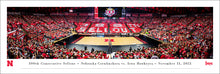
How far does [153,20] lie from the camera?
17641mm

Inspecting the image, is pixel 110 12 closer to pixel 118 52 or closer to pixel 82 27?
pixel 82 27

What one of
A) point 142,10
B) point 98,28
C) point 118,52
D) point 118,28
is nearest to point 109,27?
point 118,28

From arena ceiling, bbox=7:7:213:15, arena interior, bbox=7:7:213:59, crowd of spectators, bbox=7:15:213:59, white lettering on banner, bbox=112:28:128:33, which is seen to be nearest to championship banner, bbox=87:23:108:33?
arena interior, bbox=7:7:213:59

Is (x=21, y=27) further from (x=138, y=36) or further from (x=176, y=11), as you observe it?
(x=176, y=11)

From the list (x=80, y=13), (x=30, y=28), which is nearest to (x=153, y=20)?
(x=80, y=13)

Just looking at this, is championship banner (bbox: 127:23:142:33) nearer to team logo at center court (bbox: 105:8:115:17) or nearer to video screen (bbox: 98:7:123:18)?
video screen (bbox: 98:7:123:18)

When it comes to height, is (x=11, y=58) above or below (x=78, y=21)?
below

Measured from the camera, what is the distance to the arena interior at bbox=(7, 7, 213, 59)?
34.5 ft

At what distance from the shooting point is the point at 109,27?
650 inches

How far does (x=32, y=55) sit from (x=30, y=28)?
659 cm

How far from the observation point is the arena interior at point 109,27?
10523 millimetres

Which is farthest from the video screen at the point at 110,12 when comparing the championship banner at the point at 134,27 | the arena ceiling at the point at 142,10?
the arena ceiling at the point at 142,10

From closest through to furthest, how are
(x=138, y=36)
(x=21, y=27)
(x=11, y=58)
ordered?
(x=11, y=58) < (x=21, y=27) < (x=138, y=36)

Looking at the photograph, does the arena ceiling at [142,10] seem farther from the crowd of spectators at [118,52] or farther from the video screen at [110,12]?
the video screen at [110,12]
